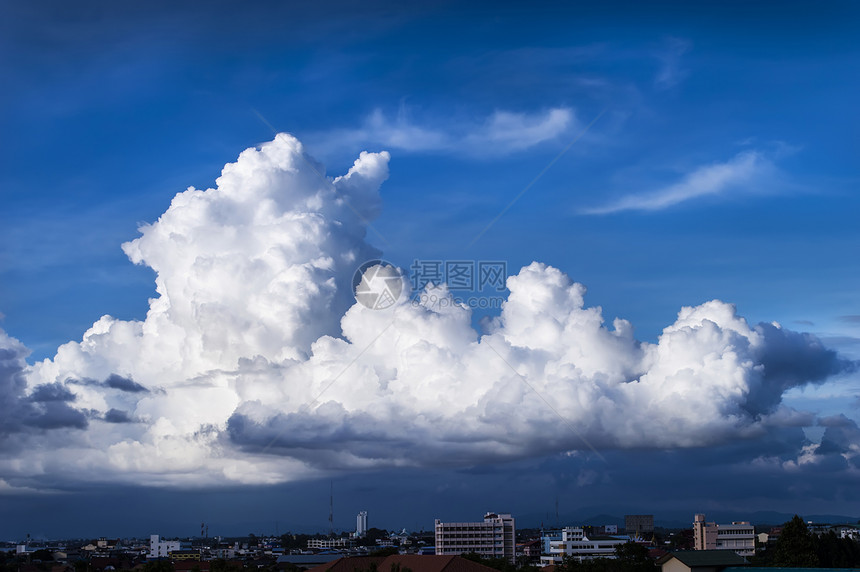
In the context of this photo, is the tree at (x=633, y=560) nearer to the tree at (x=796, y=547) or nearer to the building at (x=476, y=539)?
the tree at (x=796, y=547)

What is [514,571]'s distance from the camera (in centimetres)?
8619

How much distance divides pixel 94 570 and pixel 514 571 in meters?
87.0

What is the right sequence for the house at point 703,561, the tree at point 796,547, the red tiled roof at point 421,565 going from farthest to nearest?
the tree at point 796,547 < the house at point 703,561 < the red tiled roof at point 421,565

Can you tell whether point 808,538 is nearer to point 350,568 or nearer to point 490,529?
Result: point 350,568

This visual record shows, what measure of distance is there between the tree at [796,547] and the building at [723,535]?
3469 inches

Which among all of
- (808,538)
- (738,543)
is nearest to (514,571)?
(808,538)

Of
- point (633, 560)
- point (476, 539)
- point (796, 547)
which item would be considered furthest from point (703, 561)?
point (476, 539)

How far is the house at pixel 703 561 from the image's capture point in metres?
71.7

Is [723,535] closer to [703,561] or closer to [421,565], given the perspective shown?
[703,561]

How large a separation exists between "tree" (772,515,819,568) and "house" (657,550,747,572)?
7480 millimetres

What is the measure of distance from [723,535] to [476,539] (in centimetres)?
4810

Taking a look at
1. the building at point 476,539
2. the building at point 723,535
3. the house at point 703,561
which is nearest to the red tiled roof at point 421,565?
the house at point 703,561

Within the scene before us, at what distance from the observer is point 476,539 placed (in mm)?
168625

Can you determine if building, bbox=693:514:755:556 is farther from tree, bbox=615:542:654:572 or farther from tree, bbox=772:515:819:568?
tree, bbox=772:515:819:568
